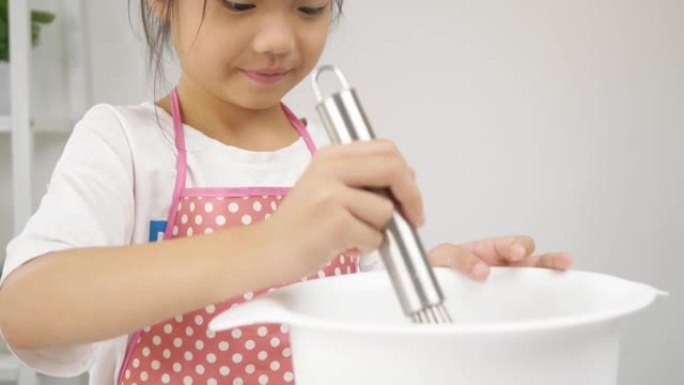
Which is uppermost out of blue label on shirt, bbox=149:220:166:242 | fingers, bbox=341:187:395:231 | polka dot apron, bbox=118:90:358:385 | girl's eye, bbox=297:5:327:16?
girl's eye, bbox=297:5:327:16

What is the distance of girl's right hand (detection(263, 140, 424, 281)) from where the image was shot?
0.35 m

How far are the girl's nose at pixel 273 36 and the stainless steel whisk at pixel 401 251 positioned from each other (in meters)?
0.20

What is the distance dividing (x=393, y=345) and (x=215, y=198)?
38cm

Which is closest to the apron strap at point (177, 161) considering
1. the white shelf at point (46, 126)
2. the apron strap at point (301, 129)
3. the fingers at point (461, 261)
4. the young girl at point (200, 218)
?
the young girl at point (200, 218)

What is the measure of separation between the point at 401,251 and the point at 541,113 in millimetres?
979

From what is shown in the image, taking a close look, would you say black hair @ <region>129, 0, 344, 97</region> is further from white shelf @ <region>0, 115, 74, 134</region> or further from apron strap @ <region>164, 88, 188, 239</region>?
white shelf @ <region>0, 115, 74, 134</region>

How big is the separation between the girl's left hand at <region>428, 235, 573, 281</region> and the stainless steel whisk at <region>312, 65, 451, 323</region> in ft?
0.36

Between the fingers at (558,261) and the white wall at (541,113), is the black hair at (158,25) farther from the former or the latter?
the white wall at (541,113)

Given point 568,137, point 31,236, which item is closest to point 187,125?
point 31,236

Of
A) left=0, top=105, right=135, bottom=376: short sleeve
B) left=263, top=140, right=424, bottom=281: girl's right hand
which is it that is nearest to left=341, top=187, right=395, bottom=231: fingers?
left=263, top=140, right=424, bottom=281: girl's right hand

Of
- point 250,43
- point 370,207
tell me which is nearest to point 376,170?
point 370,207

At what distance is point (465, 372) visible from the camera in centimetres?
28

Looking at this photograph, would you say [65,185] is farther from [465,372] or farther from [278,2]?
[465,372]

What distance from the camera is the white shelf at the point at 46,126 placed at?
3.59 ft
